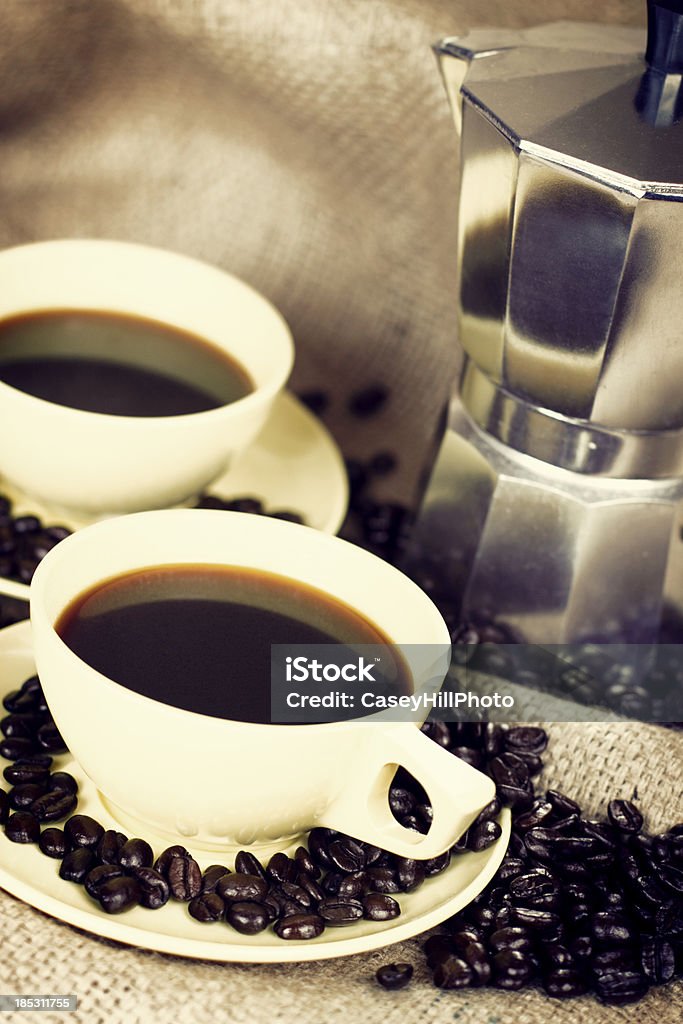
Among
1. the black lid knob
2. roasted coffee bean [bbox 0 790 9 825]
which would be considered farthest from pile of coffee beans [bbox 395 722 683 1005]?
the black lid knob

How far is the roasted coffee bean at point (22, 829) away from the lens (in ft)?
1.87

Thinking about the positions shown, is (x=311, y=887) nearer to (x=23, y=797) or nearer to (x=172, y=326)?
(x=23, y=797)

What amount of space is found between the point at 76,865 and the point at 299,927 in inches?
4.2

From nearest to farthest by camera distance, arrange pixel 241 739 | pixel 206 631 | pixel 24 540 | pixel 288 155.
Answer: pixel 241 739, pixel 206 631, pixel 24 540, pixel 288 155

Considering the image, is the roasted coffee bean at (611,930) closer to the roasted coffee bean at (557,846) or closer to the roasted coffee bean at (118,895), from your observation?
the roasted coffee bean at (557,846)

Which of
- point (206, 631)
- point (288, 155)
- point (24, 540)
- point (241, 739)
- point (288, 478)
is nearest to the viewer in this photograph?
point (241, 739)

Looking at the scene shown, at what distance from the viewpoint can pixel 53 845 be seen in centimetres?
57

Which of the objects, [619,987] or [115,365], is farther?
[115,365]

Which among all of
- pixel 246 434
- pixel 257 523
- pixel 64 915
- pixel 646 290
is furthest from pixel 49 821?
pixel 646 290

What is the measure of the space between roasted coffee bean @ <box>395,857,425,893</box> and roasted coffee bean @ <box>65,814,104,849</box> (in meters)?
0.14

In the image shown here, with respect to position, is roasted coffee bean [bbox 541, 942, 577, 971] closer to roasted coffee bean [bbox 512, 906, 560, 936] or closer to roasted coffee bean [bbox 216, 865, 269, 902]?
roasted coffee bean [bbox 512, 906, 560, 936]

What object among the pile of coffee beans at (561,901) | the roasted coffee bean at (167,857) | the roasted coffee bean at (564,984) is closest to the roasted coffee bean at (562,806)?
the pile of coffee beans at (561,901)

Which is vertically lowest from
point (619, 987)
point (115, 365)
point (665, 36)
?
point (619, 987)

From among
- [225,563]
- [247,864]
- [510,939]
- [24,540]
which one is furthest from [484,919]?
[24,540]
